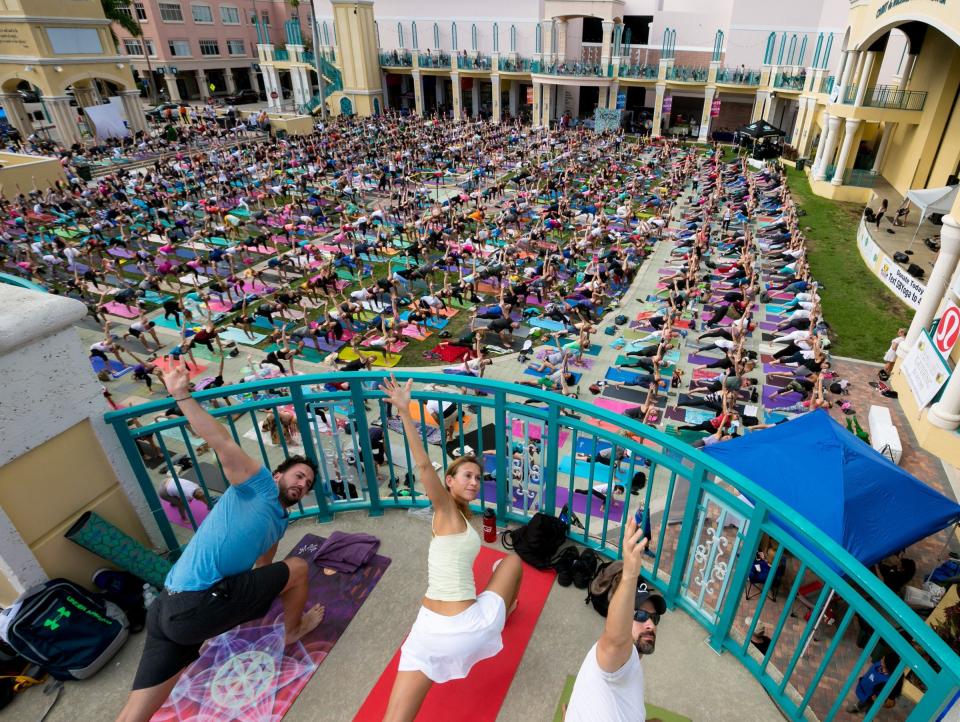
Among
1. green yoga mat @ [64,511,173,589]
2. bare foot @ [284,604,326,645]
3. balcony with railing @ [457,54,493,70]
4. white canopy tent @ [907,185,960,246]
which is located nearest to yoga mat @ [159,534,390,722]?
bare foot @ [284,604,326,645]

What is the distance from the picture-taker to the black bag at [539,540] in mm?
4613

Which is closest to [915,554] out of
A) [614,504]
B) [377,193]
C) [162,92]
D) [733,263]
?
[614,504]

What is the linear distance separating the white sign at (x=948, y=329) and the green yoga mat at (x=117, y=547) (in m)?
Result: 13.9

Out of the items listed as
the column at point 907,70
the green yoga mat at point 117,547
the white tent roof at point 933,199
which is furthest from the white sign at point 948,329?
the column at point 907,70

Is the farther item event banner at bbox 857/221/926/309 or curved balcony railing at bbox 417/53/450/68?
curved balcony railing at bbox 417/53/450/68

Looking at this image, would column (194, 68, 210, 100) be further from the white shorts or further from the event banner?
the white shorts

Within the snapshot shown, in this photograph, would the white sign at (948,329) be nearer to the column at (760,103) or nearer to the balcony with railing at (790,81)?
the balcony with railing at (790,81)

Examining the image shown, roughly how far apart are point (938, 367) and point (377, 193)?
27.6 meters

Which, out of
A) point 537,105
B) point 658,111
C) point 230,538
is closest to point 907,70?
point 658,111

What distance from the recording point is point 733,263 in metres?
22.0

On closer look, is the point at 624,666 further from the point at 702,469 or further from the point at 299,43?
the point at 299,43

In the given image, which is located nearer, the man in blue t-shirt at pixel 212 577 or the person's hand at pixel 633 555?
the person's hand at pixel 633 555

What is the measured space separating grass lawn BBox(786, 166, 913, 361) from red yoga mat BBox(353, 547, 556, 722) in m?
15.7

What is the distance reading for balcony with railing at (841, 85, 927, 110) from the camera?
87.2 ft
